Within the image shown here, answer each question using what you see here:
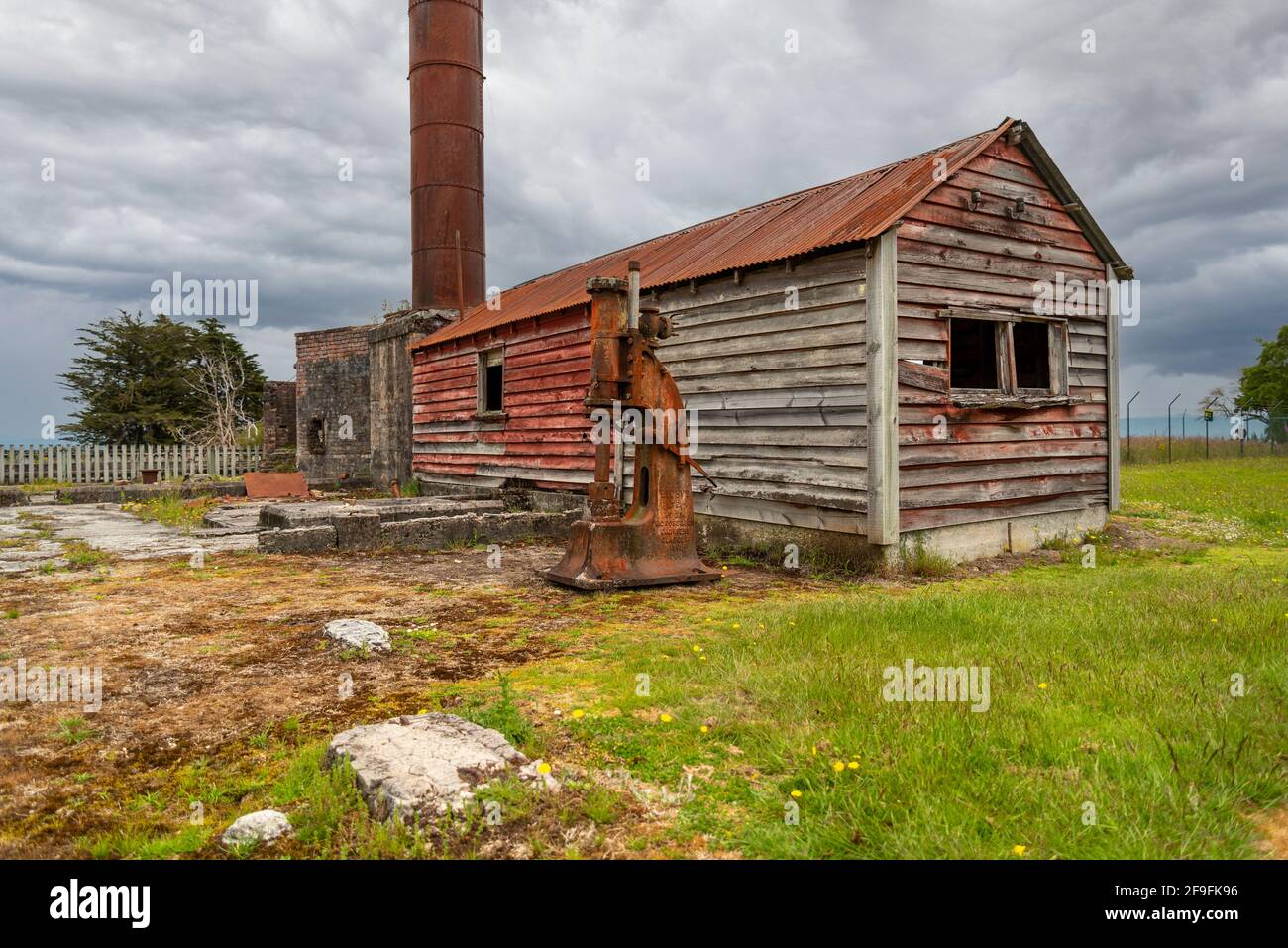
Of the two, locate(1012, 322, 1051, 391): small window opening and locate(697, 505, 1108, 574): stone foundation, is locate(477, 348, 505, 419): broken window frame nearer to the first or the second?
locate(697, 505, 1108, 574): stone foundation

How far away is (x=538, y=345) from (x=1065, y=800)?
11.0 metres

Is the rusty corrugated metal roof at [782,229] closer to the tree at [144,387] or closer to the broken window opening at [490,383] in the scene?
the broken window opening at [490,383]

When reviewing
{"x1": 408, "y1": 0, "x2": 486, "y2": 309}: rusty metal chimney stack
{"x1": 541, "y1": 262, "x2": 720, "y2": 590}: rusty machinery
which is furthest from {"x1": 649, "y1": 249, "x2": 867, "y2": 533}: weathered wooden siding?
{"x1": 408, "y1": 0, "x2": 486, "y2": 309}: rusty metal chimney stack

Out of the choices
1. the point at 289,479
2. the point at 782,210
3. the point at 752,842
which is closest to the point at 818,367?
the point at 782,210

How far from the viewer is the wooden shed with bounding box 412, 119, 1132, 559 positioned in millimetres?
8008

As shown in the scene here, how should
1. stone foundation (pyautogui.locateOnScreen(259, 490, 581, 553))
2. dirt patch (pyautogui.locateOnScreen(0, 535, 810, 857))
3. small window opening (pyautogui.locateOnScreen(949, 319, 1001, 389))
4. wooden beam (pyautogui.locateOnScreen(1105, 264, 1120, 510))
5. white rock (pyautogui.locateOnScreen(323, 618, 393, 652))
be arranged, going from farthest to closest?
small window opening (pyautogui.locateOnScreen(949, 319, 1001, 389)) < wooden beam (pyautogui.locateOnScreen(1105, 264, 1120, 510)) < stone foundation (pyautogui.locateOnScreen(259, 490, 581, 553)) < white rock (pyautogui.locateOnScreen(323, 618, 393, 652)) < dirt patch (pyautogui.locateOnScreen(0, 535, 810, 857))

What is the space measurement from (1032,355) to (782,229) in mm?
3988

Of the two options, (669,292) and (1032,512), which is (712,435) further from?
(1032,512)

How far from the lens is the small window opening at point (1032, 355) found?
10086 millimetres

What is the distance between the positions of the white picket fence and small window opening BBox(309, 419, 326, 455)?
3.78 m

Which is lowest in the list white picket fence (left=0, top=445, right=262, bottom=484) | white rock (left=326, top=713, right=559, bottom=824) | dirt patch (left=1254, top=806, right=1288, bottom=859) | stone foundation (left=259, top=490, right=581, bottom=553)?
dirt patch (left=1254, top=806, right=1288, bottom=859)

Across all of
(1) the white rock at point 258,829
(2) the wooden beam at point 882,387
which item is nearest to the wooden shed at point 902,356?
(2) the wooden beam at point 882,387

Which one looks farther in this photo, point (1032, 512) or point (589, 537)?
point (1032, 512)
